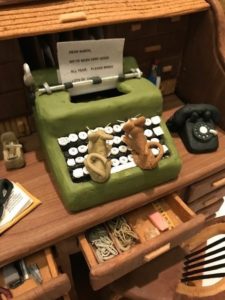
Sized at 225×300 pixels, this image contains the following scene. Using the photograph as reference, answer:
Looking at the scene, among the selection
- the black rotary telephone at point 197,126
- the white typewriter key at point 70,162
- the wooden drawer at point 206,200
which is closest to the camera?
the white typewriter key at point 70,162

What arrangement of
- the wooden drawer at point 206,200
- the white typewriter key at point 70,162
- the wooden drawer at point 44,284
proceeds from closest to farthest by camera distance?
the wooden drawer at point 44,284
the white typewriter key at point 70,162
the wooden drawer at point 206,200

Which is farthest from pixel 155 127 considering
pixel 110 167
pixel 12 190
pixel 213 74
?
pixel 12 190

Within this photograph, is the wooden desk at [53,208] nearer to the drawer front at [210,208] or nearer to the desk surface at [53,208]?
the desk surface at [53,208]

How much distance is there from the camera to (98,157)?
2.19 feet

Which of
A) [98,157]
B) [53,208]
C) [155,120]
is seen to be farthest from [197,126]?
[53,208]

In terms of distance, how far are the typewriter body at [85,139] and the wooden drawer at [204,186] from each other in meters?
0.14

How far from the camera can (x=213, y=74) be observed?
2.99ft

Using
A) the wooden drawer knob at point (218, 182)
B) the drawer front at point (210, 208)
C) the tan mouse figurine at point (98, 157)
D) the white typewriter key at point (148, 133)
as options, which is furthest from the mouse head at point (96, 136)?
the drawer front at point (210, 208)

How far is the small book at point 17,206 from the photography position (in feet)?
2.23

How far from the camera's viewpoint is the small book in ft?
2.23

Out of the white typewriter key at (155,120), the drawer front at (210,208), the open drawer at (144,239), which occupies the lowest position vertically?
the drawer front at (210,208)

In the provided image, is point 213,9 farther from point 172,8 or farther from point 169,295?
point 169,295

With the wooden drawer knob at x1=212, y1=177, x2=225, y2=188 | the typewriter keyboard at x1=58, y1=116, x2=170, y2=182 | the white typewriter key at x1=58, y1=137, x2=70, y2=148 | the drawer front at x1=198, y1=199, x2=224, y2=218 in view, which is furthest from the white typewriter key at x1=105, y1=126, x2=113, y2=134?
the drawer front at x1=198, y1=199, x2=224, y2=218

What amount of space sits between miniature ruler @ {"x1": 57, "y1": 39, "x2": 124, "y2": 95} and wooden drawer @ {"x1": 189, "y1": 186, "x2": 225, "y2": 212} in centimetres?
48
